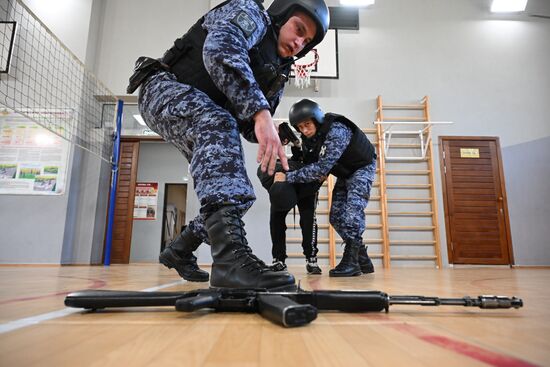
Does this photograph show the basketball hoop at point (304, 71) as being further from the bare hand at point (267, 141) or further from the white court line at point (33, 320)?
the white court line at point (33, 320)

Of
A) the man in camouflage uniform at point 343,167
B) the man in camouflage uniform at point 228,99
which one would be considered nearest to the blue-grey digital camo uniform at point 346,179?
the man in camouflage uniform at point 343,167

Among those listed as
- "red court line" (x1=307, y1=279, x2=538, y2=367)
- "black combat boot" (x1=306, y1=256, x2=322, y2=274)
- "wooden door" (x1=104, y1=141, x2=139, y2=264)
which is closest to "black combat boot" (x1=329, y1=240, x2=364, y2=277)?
"black combat boot" (x1=306, y1=256, x2=322, y2=274)

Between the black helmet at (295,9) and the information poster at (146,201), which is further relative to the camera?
the information poster at (146,201)

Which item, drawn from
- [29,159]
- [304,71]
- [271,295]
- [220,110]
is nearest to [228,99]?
[220,110]

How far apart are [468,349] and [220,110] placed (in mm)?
900

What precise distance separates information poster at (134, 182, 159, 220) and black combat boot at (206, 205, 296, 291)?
7327mm

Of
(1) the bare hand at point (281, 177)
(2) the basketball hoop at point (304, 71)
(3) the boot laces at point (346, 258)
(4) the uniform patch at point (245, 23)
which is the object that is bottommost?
(3) the boot laces at point (346, 258)

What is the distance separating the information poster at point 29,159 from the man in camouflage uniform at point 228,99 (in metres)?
4.20

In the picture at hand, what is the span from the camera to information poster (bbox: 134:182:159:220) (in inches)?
303

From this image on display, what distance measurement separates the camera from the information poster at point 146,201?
7708mm

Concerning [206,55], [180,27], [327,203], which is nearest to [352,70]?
[327,203]

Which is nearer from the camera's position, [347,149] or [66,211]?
[347,149]

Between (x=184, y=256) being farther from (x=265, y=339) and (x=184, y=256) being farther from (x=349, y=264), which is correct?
(x=265, y=339)

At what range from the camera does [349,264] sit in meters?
2.17
